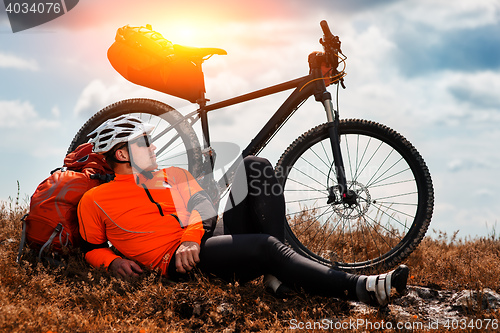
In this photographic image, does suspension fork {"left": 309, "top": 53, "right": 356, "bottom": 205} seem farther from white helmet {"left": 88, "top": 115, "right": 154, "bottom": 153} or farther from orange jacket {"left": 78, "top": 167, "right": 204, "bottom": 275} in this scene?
white helmet {"left": 88, "top": 115, "right": 154, "bottom": 153}

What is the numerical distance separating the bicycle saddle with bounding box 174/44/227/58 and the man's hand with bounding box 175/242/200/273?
8.03 feet

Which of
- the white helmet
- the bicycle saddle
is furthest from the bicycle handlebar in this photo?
the white helmet

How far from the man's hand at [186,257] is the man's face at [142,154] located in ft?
2.55

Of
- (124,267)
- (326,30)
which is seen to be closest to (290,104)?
(326,30)

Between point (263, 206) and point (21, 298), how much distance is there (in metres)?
2.04

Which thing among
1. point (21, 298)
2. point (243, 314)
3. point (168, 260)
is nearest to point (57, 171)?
point (21, 298)

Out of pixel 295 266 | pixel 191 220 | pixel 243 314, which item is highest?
pixel 191 220

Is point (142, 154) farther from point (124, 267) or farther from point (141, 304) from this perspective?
point (141, 304)

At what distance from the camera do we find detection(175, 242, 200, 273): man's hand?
340 cm

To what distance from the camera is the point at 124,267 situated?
138 inches

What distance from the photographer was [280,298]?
11.6 ft

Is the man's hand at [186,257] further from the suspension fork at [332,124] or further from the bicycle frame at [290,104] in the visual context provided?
the suspension fork at [332,124]

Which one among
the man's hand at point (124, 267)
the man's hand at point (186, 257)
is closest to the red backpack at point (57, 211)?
the man's hand at point (124, 267)

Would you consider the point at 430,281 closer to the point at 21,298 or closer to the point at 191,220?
the point at 191,220
